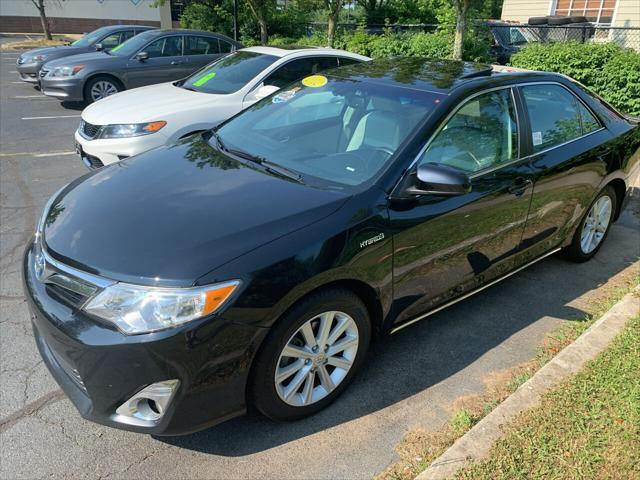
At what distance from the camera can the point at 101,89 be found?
33.7 feet

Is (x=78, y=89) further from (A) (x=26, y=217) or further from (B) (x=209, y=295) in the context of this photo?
(B) (x=209, y=295)

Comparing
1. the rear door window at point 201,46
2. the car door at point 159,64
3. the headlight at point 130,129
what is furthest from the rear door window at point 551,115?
the rear door window at point 201,46

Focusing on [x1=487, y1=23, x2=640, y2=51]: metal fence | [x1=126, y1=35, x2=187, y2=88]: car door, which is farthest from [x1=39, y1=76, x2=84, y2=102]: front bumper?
[x1=487, y1=23, x2=640, y2=51]: metal fence

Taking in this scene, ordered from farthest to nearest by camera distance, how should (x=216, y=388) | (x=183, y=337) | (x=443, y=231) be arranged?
(x=443, y=231)
(x=216, y=388)
(x=183, y=337)

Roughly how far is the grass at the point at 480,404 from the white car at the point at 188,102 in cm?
350

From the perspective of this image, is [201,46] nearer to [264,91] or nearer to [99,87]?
[99,87]

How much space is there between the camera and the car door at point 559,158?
3.58 m

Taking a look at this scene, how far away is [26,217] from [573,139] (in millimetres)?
4876

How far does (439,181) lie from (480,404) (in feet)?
3.99

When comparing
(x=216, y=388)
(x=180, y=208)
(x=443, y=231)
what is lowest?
(x=216, y=388)

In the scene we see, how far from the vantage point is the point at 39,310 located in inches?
93.2

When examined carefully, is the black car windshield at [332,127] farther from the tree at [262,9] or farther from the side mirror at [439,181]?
the tree at [262,9]

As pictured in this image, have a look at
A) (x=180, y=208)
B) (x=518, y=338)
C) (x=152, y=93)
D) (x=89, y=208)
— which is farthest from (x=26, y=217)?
(x=518, y=338)

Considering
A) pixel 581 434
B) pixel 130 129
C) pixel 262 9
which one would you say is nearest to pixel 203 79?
pixel 130 129
